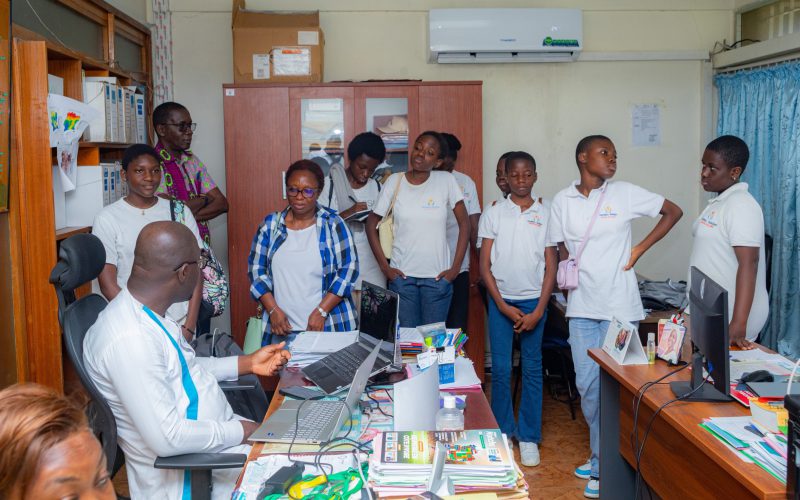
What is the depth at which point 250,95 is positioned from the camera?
493 centimetres

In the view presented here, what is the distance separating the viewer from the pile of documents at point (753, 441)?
1880 mm

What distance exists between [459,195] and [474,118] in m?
1.11

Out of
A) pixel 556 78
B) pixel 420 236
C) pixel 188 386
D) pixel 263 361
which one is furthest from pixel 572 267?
pixel 556 78

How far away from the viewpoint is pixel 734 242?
3.07m

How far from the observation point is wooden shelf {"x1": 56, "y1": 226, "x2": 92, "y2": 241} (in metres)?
3.28

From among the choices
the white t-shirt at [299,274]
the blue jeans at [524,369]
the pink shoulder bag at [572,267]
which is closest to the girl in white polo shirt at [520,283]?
the blue jeans at [524,369]

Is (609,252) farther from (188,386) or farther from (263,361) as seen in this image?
(188,386)

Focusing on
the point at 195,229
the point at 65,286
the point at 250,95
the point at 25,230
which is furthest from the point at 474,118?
the point at 65,286

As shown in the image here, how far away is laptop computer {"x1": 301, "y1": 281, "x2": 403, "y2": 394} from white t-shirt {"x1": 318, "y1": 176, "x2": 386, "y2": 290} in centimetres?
146

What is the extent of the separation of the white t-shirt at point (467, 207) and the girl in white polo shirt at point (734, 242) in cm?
162

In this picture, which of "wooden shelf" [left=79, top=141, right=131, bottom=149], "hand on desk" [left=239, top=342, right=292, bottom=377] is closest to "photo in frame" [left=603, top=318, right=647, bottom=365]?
"hand on desk" [left=239, top=342, right=292, bottom=377]

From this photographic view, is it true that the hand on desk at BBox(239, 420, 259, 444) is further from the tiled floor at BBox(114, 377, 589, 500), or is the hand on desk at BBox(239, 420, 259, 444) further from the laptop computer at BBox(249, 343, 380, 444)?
the tiled floor at BBox(114, 377, 589, 500)

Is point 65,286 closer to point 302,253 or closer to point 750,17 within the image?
point 302,253

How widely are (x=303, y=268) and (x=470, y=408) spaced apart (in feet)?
3.91
